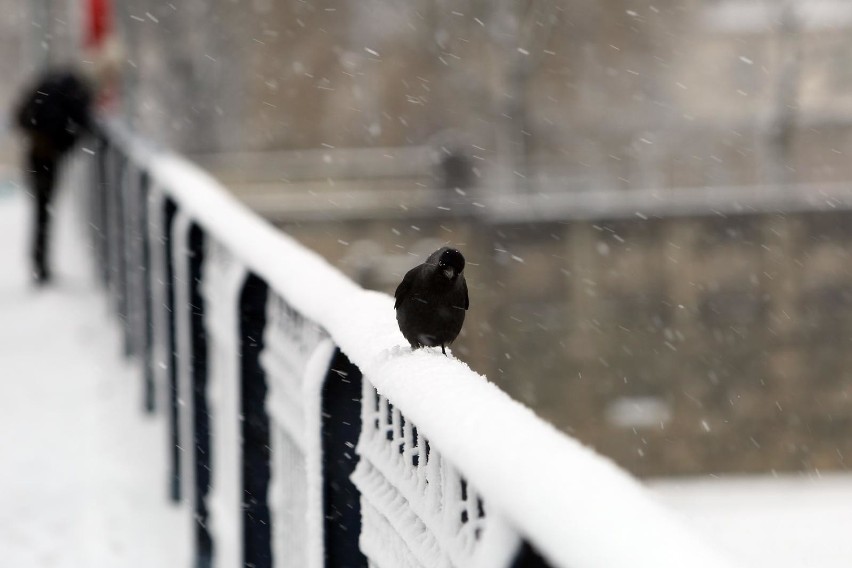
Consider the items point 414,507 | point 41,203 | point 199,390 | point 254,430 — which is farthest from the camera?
point 41,203

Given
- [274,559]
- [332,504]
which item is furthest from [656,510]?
[274,559]

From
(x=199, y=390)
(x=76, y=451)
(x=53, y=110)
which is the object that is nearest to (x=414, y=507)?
(x=199, y=390)

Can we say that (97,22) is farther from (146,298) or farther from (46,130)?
(146,298)

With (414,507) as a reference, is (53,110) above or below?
below

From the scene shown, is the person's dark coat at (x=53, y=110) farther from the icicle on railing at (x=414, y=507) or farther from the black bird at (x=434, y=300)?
the icicle on railing at (x=414, y=507)

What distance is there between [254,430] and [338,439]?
1229mm

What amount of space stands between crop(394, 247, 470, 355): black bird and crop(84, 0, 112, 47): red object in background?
12933 mm

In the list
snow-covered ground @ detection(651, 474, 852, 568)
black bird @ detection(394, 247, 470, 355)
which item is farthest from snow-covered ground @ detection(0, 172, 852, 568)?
snow-covered ground @ detection(651, 474, 852, 568)

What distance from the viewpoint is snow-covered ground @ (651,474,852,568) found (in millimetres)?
20172

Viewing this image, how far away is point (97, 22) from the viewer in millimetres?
14945

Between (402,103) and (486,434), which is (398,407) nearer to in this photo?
(486,434)

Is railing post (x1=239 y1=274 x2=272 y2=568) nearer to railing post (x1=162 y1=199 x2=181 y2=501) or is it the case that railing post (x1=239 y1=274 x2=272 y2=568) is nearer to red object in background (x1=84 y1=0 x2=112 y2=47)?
railing post (x1=162 y1=199 x2=181 y2=501)

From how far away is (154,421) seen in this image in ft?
22.6

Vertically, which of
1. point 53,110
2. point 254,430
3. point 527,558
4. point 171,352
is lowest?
point 53,110
